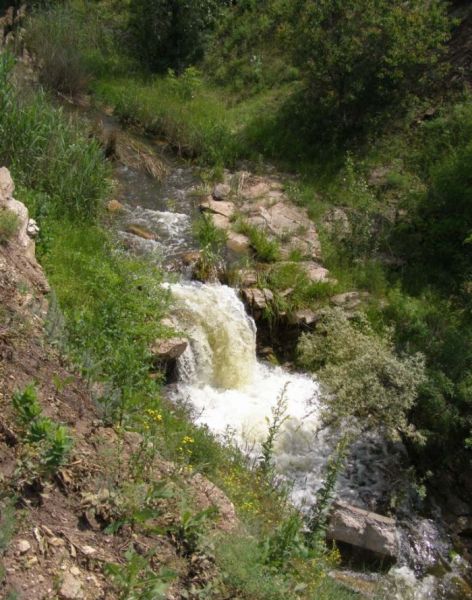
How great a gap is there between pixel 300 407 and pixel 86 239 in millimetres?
3418

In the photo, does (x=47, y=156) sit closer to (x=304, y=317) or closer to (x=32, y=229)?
(x=32, y=229)

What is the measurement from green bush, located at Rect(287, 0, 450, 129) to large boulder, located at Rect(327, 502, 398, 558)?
27.1 feet

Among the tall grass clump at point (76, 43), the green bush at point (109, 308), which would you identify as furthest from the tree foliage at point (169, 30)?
the green bush at point (109, 308)

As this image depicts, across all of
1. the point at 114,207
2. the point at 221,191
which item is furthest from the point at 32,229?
the point at 221,191

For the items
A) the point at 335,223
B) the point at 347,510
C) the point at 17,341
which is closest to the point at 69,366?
the point at 17,341

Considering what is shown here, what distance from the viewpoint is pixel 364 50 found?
39.0 ft

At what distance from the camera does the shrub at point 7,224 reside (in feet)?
19.8

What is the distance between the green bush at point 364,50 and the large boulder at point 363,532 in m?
8.27

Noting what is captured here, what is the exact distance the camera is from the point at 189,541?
4.01m

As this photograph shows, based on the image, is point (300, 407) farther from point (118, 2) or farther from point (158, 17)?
point (118, 2)

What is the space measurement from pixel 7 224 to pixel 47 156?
274 cm

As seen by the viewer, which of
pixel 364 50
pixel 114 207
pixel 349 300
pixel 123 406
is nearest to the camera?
pixel 123 406

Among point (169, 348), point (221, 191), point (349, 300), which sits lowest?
point (169, 348)

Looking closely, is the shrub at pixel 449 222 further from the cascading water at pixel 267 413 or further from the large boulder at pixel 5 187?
the large boulder at pixel 5 187
